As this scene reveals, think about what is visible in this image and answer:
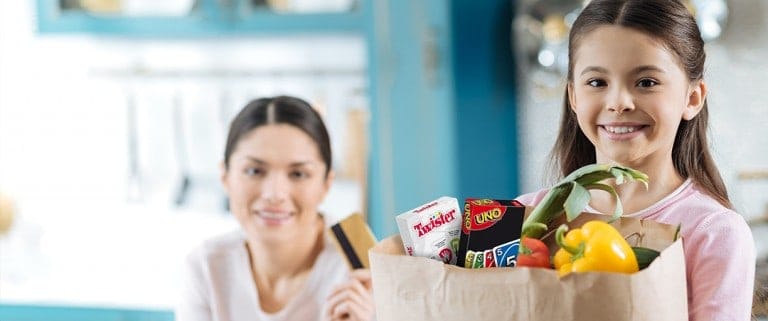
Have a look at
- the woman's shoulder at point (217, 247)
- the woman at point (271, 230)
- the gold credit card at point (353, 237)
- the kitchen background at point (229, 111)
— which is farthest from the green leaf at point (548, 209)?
the kitchen background at point (229, 111)

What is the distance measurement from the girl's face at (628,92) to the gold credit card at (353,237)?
0.43 m

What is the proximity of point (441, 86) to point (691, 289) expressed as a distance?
6.90 feet

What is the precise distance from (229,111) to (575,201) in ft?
8.65

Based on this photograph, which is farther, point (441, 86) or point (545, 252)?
point (441, 86)

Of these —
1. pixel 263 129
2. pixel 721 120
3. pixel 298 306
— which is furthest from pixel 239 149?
pixel 721 120

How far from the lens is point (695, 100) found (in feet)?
3.86

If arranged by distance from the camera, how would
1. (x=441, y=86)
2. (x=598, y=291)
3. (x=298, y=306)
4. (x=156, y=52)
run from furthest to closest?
(x=156, y=52) → (x=441, y=86) → (x=298, y=306) → (x=598, y=291)

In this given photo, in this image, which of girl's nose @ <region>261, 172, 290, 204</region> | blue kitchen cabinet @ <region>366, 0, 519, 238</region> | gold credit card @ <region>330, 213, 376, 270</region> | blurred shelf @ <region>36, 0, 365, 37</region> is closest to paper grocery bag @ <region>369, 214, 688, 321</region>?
gold credit card @ <region>330, 213, 376, 270</region>

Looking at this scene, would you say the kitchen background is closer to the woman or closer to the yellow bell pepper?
the woman

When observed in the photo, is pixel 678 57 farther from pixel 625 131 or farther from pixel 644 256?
pixel 644 256

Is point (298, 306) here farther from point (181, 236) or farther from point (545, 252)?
point (181, 236)

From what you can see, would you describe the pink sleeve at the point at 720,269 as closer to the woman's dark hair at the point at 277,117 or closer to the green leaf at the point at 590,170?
the green leaf at the point at 590,170

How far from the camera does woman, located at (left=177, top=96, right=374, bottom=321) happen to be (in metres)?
1.68

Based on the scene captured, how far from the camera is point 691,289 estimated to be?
1.06 m
